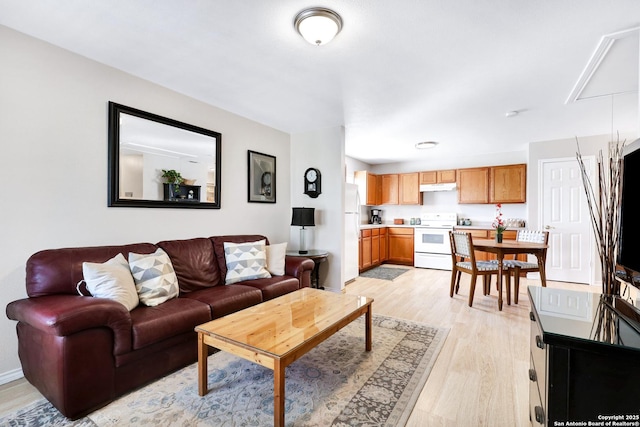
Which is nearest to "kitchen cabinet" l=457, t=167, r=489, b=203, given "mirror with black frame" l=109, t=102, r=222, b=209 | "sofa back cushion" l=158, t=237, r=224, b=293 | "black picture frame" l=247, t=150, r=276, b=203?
"black picture frame" l=247, t=150, r=276, b=203

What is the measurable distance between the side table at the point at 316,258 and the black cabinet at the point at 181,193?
1.35 meters

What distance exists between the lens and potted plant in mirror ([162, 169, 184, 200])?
9.35 feet

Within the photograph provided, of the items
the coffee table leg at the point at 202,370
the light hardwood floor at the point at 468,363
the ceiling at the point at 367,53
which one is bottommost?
the light hardwood floor at the point at 468,363

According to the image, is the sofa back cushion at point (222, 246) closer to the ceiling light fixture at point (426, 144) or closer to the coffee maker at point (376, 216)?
the ceiling light fixture at point (426, 144)

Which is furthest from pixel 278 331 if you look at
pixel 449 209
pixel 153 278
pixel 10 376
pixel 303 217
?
pixel 449 209

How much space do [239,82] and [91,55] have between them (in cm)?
114

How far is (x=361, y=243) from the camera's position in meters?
5.34

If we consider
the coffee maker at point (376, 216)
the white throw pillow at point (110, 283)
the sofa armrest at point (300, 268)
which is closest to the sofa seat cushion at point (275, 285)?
the sofa armrest at point (300, 268)

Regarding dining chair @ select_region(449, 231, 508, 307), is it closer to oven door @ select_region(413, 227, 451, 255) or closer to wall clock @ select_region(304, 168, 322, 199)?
oven door @ select_region(413, 227, 451, 255)

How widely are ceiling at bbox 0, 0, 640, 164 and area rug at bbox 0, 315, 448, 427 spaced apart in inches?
92.1

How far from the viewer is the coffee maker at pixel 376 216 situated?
6797mm

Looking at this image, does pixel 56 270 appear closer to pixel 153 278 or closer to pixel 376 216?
pixel 153 278

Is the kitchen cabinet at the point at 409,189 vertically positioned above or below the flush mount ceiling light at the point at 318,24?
below

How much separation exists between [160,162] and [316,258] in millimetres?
2048
